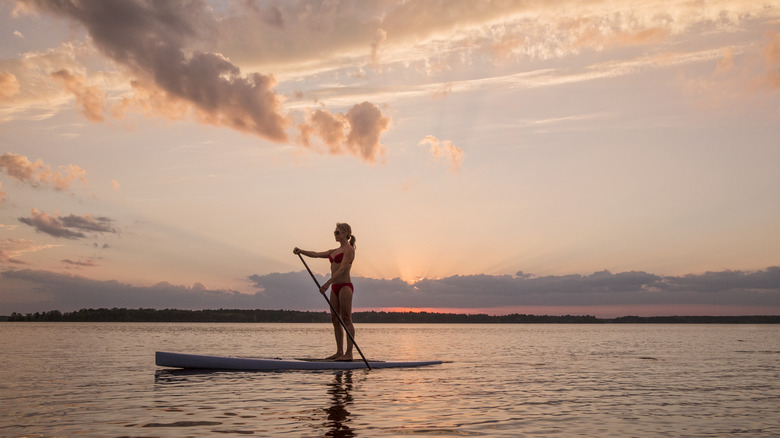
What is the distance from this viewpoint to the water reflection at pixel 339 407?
922 cm

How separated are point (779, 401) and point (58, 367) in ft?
65.3

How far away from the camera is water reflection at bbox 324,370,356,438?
922cm

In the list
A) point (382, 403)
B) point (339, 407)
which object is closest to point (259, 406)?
point (339, 407)

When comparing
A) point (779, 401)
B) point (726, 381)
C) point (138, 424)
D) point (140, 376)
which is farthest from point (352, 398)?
point (726, 381)

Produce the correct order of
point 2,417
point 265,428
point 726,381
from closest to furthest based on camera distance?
1. point 265,428
2. point 2,417
3. point 726,381

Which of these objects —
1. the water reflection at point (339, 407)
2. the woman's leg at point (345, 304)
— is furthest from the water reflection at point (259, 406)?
the woman's leg at point (345, 304)

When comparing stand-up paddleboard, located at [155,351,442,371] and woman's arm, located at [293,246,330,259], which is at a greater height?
woman's arm, located at [293,246,330,259]

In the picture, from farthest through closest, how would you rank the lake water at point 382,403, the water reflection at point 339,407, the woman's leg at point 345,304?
the woman's leg at point 345,304 → the lake water at point 382,403 → the water reflection at point 339,407

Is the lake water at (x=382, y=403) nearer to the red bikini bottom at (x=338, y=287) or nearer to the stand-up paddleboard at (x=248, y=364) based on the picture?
the stand-up paddleboard at (x=248, y=364)

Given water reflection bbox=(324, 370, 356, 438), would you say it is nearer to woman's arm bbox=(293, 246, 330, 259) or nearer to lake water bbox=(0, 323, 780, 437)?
lake water bbox=(0, 323, 780, 437)

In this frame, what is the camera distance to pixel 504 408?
11.8 m

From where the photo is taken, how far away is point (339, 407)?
11.6 m

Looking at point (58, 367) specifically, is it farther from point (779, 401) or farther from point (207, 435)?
point (779, 401)

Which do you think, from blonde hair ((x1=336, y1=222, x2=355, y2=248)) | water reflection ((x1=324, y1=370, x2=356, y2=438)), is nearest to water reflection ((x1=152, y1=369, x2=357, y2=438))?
water reflection ((x1=324, y1=370, x2=356, y2=438))
